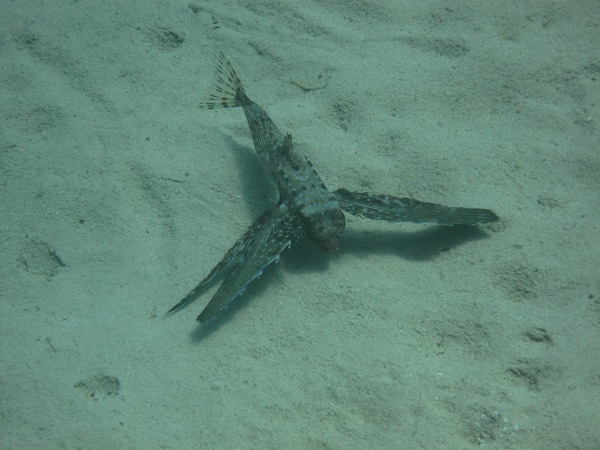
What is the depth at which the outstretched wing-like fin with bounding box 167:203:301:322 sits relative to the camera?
4398 mm

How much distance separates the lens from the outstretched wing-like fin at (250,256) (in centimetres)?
440

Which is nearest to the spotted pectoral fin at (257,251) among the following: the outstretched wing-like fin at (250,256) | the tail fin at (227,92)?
the outstretched wing-like fin at (250,256)

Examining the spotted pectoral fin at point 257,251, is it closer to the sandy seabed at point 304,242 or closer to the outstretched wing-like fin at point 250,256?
the outstretched wing-like fin at point 250,256

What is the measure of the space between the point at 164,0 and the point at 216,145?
3.03m

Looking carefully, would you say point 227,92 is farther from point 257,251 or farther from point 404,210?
point 404,210

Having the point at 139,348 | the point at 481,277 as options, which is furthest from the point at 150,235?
the point at 481,277

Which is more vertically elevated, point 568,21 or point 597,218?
point 568,21

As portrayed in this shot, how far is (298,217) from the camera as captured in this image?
4941mm

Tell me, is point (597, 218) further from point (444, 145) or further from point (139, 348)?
point (139, 348)

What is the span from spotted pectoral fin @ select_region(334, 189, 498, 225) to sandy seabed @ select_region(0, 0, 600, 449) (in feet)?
1.16

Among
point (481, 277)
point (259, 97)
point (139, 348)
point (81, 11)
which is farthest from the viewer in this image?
point (81, 11)

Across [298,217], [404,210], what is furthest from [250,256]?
[404,210]

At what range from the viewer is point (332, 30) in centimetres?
715

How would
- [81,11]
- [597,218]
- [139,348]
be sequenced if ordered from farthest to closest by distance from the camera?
[81,11]
[597,218]
[139,348]
